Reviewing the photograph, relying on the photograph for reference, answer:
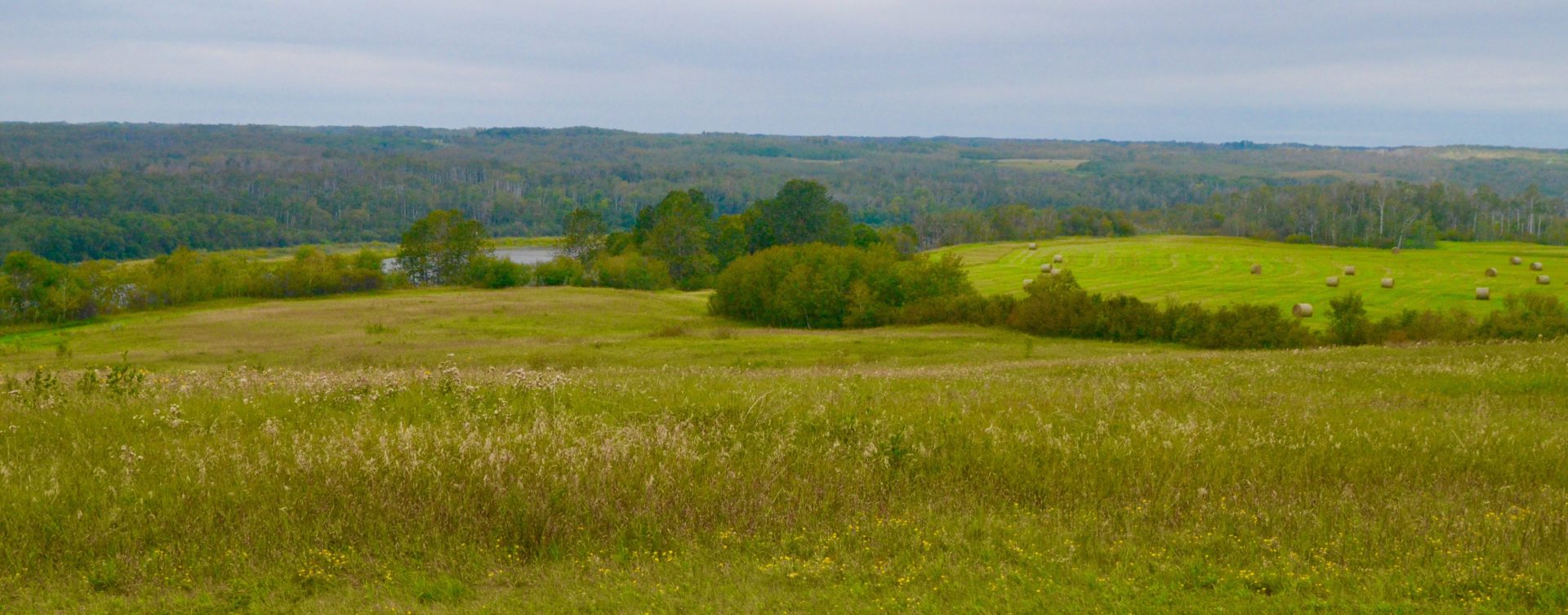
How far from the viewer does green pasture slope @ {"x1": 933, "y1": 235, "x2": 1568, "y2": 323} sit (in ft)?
243

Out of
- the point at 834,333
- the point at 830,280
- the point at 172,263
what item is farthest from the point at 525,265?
the point at 834,333

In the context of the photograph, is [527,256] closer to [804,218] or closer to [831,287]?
[804,218]

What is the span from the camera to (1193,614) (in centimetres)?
617

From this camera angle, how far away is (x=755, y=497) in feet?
27.8

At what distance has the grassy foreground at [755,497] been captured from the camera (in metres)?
6.70

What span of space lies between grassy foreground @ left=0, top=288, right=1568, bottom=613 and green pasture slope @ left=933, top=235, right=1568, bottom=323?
160 ft

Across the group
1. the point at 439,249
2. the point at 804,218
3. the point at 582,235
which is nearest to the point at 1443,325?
the point at 804,218

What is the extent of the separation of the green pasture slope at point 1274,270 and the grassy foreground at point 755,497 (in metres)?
48.9

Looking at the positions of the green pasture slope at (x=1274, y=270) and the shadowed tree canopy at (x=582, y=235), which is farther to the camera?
the shadowed tree canopy at (x=582, y=235)

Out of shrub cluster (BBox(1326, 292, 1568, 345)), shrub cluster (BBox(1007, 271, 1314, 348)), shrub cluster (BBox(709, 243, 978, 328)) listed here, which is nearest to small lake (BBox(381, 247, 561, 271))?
shrub cluster (BBox(709, 243, 978, 328))

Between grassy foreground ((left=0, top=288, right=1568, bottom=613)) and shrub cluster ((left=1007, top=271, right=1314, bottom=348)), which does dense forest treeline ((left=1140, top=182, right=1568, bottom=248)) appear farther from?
grassy foreground ((left=0, top=288, right=1568, bottom=613))

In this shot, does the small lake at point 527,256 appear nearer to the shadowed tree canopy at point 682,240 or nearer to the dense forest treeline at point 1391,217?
the shadowed tree canopy at point 682,240

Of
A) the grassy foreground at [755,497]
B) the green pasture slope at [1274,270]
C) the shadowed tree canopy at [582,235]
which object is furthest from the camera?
the shadowed tree canopy at [582,235]

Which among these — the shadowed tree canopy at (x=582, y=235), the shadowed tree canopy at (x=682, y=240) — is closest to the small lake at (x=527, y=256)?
the shadowed tree canopy at (x=582, y=235)
